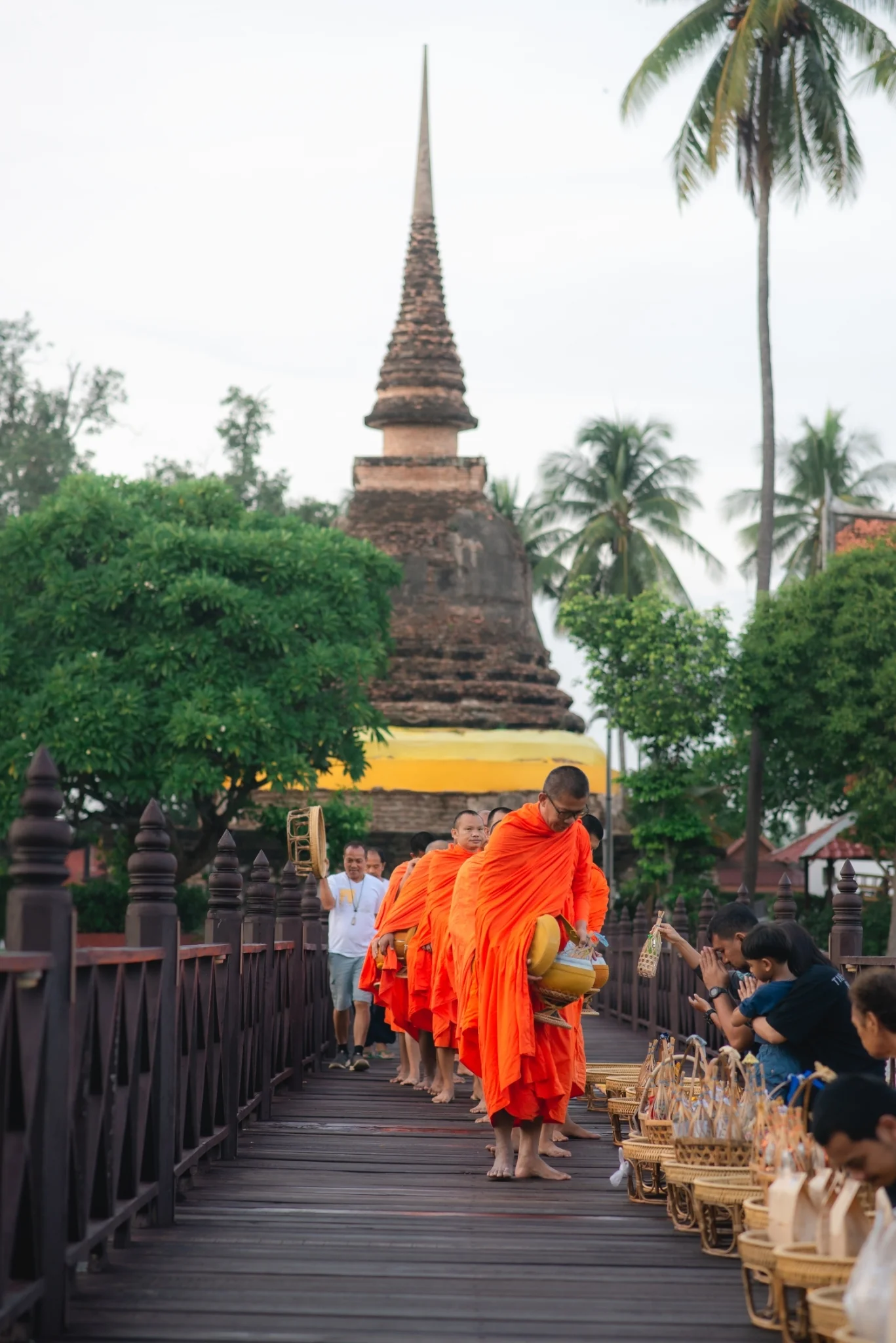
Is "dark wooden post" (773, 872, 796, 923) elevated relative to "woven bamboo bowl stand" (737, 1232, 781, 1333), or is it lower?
elevated

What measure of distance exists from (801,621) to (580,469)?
60.0ft

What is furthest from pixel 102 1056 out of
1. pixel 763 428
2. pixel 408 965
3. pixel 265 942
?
pixel 763 428

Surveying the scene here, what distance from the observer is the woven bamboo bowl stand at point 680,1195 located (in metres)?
6.07

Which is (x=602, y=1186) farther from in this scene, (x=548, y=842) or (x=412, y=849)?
(x=412, y=849)

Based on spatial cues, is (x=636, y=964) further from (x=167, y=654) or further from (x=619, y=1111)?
(x=167, y=654)

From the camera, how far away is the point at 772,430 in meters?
33.2

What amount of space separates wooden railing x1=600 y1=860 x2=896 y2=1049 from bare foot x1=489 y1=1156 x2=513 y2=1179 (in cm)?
198

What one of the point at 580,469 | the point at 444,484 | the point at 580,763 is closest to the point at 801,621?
the point at 580,763

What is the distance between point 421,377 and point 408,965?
32.3 meters

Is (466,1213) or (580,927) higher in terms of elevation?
(580,927)

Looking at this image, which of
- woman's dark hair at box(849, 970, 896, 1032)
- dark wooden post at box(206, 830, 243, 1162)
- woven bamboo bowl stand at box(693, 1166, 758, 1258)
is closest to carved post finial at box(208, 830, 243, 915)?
dark wooden post at box(206, 830, 243, 1162)

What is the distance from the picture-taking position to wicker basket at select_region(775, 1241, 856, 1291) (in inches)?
175

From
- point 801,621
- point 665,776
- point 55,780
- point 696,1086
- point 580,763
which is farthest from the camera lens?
point 580,763

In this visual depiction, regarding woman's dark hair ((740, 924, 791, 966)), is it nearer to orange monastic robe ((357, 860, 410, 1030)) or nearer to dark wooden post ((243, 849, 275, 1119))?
dark wooden post ((243, 849, 275, 1119))
